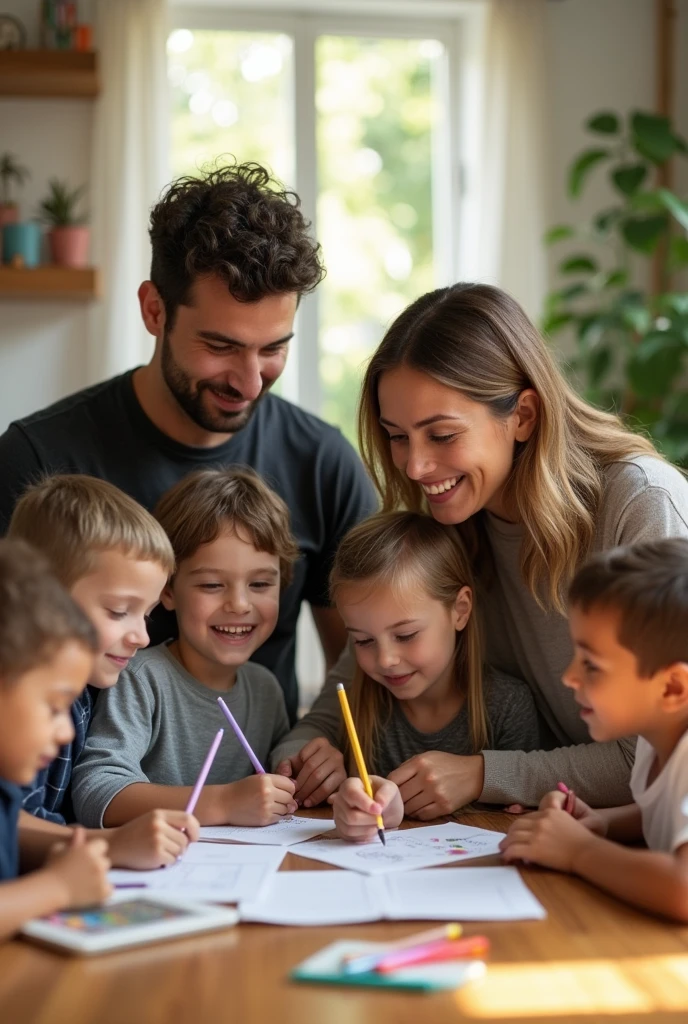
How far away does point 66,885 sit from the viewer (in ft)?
4.03

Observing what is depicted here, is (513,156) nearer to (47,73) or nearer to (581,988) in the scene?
(47,73)

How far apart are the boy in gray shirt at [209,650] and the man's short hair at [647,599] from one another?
73 centimetres

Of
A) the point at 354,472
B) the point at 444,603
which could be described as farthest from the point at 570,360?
→ the point at 444,603

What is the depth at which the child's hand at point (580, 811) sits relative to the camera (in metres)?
1.52

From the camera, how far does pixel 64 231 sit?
4.06 m

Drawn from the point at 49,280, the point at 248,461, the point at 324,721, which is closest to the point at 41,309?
the point at 49,280

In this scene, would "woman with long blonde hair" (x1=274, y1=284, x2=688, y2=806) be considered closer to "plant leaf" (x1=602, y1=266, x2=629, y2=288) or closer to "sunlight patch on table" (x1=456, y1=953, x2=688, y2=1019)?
"sunlight patch on table" (x1=456, y1=953, x2=688, y2=1019)

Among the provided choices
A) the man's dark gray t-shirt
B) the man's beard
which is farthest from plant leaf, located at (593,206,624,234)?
the man's beard

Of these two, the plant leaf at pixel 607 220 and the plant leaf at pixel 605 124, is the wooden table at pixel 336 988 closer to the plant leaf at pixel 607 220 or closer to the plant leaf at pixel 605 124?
the plant leaf at pixel 607 220

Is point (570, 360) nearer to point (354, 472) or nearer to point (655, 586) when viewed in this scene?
point (354, 472)

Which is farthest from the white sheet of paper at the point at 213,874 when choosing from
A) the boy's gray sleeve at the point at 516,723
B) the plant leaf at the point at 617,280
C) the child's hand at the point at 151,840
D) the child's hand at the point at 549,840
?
the plant leaf at the point at 617,280

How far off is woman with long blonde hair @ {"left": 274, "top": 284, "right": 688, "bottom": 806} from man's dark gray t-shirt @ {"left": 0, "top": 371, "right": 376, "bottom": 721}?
0.44 m

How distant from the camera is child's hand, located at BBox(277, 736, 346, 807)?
1789 millimetres

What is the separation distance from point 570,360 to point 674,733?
3.18m
